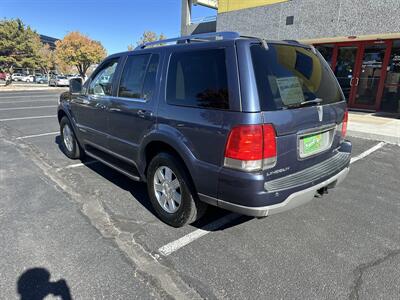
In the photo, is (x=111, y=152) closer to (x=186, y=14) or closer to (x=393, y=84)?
(x=393, y=84)

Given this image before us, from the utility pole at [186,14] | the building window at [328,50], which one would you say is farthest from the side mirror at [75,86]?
the utility pole at [186,14]

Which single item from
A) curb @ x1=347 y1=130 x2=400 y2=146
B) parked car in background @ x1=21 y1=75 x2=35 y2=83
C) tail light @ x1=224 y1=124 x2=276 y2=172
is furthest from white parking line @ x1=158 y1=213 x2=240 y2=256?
parked car in background @ x1=21 y1=75 x2=35 y2=83

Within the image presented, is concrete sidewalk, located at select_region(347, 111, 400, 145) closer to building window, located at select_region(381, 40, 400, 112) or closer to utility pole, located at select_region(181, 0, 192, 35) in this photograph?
building window, located at select_region(381, 40, 400, 112)

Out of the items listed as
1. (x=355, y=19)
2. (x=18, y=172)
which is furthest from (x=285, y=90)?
(x=355, y=19)

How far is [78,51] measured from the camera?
48.1 metres

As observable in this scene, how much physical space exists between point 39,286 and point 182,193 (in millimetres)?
1430

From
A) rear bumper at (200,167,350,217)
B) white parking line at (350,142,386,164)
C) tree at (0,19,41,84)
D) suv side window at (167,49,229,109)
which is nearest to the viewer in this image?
rear bumper at (200,167,350,217)

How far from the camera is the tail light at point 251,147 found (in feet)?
7.88

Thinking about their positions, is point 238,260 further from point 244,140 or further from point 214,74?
point 214,74

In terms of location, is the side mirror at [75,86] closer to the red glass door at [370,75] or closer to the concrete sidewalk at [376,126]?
the concrete sidewalk at [376,126]

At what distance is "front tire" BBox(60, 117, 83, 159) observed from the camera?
5473mm

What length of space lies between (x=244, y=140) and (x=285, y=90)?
0.65 m

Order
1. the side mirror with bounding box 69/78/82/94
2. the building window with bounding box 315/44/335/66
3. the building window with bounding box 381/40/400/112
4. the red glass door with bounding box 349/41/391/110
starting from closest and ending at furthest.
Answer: the side mirror with bounding box 69/78/82/94 → the building window with bounding box 381/40/400/112 → the red glass door with bounding box 349/41/391/110 → the building window with bounding box 315/44/335/66

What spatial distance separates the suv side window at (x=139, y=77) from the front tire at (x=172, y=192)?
802mm
